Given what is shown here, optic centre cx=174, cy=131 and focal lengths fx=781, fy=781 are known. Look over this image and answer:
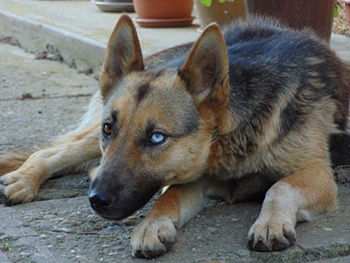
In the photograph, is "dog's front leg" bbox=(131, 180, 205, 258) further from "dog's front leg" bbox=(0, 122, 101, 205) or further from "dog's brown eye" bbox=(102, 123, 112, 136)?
"dog's front leg" bbox=(0, 122, 101, 205)

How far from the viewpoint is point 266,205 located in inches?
152

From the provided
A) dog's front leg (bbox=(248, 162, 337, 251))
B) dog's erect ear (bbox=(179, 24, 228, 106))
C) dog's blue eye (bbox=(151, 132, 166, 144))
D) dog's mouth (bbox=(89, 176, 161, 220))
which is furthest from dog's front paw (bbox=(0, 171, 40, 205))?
dog's front leg (bbox=(248, 162, 337, 251))

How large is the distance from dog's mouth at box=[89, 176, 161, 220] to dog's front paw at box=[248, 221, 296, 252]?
0.57 meters

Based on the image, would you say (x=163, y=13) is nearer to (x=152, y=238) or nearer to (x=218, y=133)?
(x=218, y=133)

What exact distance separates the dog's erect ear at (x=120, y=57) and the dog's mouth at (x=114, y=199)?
0.78 metres

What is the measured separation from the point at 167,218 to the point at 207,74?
76 cm

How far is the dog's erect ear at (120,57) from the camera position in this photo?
4.17m

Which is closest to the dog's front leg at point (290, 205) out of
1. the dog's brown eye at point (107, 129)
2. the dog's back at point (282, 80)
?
the dog's back at point (282, 80)

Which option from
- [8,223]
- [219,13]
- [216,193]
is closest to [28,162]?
[8,223]

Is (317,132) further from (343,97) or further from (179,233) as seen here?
(179,233)

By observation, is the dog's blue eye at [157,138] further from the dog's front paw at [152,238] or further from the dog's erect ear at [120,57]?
the dog's erect ear at [120,57]

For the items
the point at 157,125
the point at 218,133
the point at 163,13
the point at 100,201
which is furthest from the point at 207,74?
the point at 163,13

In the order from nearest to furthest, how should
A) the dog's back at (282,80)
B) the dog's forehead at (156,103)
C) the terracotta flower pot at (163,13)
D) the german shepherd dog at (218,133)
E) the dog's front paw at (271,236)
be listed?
the dog's front paw at (271,236) → the german shepherd dog at (218,133) → the dog's forehead at (156,103) → the dog's back at (282,80) → the terracotta flower pot at (163,13)

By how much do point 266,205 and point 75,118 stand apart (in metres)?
2.99
